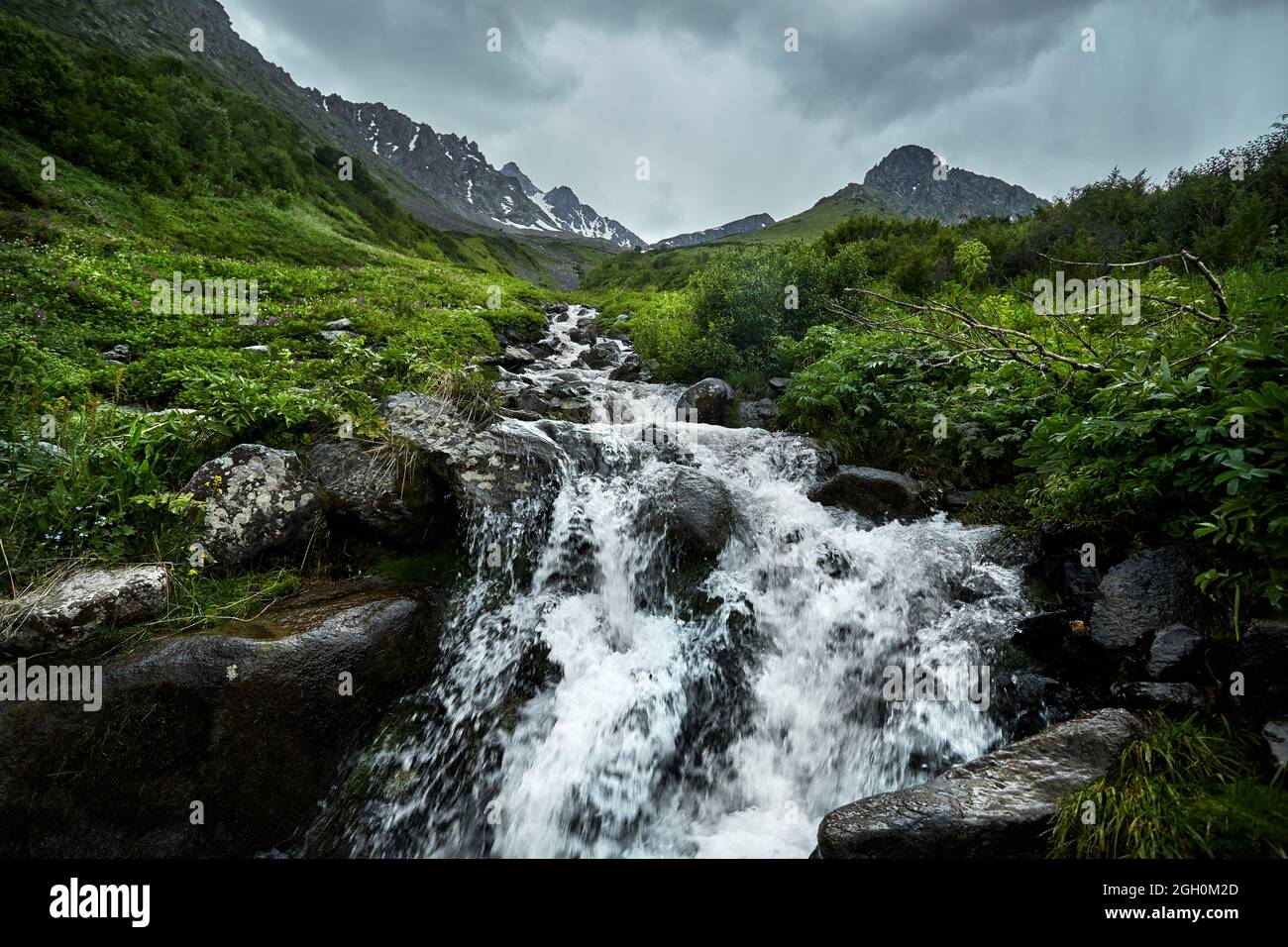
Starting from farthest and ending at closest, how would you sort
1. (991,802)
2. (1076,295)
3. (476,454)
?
(1076,295) → (476,454) → (991,802)

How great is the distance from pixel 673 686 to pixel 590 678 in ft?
3.13

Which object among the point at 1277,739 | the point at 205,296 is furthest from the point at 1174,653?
the point at 205,296

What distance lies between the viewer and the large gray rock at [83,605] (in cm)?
336

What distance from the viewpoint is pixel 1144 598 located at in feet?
12.1

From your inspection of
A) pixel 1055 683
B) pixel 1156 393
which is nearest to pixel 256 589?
pixel 1055 683

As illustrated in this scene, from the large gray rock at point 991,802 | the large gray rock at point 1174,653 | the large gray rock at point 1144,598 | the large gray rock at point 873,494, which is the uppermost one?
the large gray rock at point 873,494

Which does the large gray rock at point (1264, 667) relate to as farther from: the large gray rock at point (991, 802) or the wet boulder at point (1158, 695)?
the large gray rock at point (991, 802)

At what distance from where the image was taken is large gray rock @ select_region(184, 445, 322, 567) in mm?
4508

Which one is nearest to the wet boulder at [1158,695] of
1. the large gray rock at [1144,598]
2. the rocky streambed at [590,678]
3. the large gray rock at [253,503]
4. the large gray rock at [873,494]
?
the rocky streambed at [590,678]

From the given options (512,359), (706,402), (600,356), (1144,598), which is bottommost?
(1144,598)

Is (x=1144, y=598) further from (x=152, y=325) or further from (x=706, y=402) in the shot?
(x=152, y=325)
